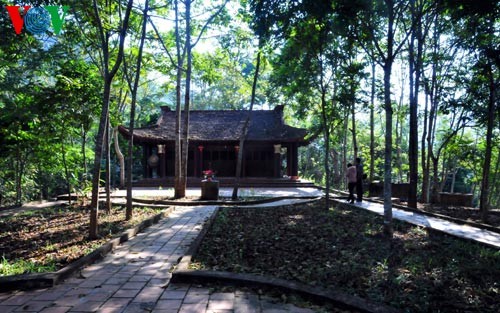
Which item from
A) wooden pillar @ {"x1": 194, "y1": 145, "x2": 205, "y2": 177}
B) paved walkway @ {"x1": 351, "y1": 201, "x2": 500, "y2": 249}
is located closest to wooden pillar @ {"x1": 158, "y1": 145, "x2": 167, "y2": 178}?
wooden pillar @ {"x1": 194, "y1": 145, "x2": 205, "y2": 177}

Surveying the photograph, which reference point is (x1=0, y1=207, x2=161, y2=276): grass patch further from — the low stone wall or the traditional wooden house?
the traditional wooden house

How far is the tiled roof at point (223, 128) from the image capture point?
827 inches

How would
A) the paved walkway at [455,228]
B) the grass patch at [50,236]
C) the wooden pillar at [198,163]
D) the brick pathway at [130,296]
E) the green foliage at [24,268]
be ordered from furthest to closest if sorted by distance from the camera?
1. the wooden pillar at [198,163]
2. the paved walkway at [455,228]
3. the grass patch at [50,236]
4. the green foliage at [24,268]
5. the brick pathway at [130,296]

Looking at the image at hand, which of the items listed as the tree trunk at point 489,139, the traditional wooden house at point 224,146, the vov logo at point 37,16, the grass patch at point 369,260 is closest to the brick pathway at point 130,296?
the grass patch at point 369,260

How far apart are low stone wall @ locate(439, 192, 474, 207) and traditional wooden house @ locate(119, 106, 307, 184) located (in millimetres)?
9207

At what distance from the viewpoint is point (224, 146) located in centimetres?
2259

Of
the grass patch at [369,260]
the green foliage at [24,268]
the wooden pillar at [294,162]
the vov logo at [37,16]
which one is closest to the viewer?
the grass patch at [369,260]

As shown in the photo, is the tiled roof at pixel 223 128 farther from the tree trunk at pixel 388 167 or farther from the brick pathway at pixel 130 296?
the brick pathway at pixel 130 296

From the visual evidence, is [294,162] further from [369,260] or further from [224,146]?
[369,260]

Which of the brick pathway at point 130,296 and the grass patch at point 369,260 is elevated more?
the grass patch at point 369,260

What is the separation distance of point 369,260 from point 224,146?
1827 centimetres

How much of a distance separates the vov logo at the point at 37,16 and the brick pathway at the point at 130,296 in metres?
5.00

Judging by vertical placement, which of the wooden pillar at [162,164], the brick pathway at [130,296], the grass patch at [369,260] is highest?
the wooden pillar at [162,164]

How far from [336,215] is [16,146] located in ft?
32.4
